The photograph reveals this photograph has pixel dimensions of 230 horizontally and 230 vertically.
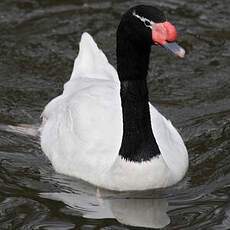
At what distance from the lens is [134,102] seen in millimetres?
8414

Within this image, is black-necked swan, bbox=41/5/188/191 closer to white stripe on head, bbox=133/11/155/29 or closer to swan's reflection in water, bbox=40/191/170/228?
white stripe on head, bbox=133/11/155/29

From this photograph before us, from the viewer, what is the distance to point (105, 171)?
28.2ft

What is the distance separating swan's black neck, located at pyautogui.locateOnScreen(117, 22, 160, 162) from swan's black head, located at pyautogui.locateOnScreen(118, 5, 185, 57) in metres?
0.07

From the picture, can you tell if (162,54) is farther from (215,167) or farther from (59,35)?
(215,167)

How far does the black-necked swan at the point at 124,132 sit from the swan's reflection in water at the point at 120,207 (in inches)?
4.8

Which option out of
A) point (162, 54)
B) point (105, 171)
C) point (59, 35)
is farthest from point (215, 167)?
point (59, 35)

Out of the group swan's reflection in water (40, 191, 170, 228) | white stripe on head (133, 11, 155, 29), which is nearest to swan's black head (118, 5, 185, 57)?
white stripe on head (133, 11, 155, 29)

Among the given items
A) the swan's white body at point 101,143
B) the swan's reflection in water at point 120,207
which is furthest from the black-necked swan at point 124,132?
the swan's reflection in water at point 120,207

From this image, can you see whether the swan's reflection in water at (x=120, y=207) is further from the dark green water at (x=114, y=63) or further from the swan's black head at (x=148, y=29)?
the swan's black head at (x=148, y=29)

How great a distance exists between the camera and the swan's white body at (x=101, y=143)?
8516 millimetres

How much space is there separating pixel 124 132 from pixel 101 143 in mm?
277

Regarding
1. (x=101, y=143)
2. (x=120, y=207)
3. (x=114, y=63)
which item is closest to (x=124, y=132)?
(x=101, y=143)

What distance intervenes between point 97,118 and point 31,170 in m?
0.78

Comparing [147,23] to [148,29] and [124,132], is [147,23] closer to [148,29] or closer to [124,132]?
[148,29]
